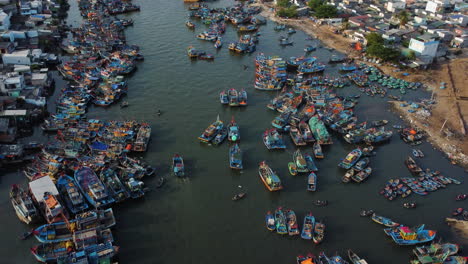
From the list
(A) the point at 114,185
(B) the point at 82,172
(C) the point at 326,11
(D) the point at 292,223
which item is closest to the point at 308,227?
(D) the point at 292,223

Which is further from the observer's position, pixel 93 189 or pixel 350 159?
pixel 350 159

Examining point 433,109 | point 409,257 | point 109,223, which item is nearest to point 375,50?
point 433,109

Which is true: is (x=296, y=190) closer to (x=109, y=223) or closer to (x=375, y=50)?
(x=109, y=223)

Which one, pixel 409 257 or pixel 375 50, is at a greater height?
pixel 375 50

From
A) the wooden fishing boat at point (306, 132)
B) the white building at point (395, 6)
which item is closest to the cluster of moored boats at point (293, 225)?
the wooden fishing boat at point (306, 132)

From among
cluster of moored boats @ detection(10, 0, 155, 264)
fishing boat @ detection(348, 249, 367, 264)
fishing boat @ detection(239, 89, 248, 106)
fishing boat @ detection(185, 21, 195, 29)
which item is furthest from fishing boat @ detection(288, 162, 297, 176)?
fishing boat @ detection(185, 21, 195, 29)

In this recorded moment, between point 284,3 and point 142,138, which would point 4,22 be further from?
point 284,3
